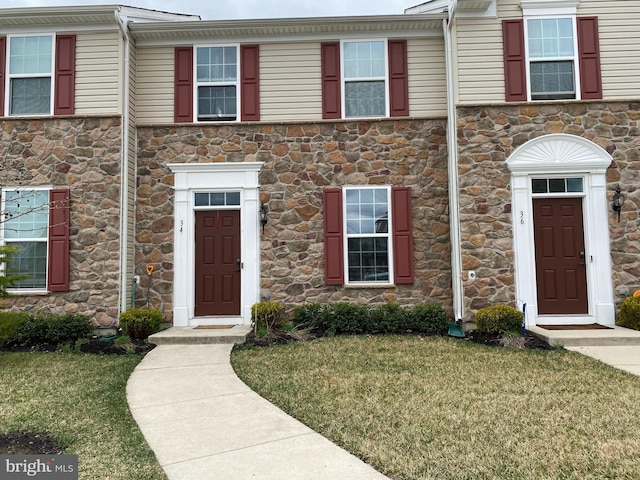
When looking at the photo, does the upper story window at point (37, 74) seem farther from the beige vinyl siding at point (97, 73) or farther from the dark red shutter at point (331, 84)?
the dark red shutter at point (331, 84)

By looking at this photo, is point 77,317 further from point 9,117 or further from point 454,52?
point 454,52

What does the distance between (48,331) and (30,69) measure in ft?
15.1

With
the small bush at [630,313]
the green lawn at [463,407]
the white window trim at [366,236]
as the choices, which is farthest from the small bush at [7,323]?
the small bush at [630,313]

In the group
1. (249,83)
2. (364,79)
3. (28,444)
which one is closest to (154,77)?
(249,83)

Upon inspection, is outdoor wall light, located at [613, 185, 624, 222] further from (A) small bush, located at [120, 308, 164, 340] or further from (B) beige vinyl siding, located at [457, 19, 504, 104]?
(A) small bush, located at [120, 308, 164, 340]

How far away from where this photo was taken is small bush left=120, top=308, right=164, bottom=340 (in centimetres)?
721

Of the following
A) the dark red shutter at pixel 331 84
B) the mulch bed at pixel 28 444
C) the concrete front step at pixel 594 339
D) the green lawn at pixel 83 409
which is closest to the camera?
the green lawn at pixel 83 409

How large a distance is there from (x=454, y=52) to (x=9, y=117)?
7746 mm

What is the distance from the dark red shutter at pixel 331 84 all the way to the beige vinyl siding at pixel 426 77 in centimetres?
130

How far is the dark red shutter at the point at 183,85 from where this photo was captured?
27.1 feet

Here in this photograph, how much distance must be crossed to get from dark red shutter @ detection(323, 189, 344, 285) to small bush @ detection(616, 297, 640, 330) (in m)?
4.44

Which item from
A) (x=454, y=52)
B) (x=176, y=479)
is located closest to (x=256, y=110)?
(x=454, y=52)

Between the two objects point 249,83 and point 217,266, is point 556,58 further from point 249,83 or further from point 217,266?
point 217,266

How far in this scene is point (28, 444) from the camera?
320 cm
